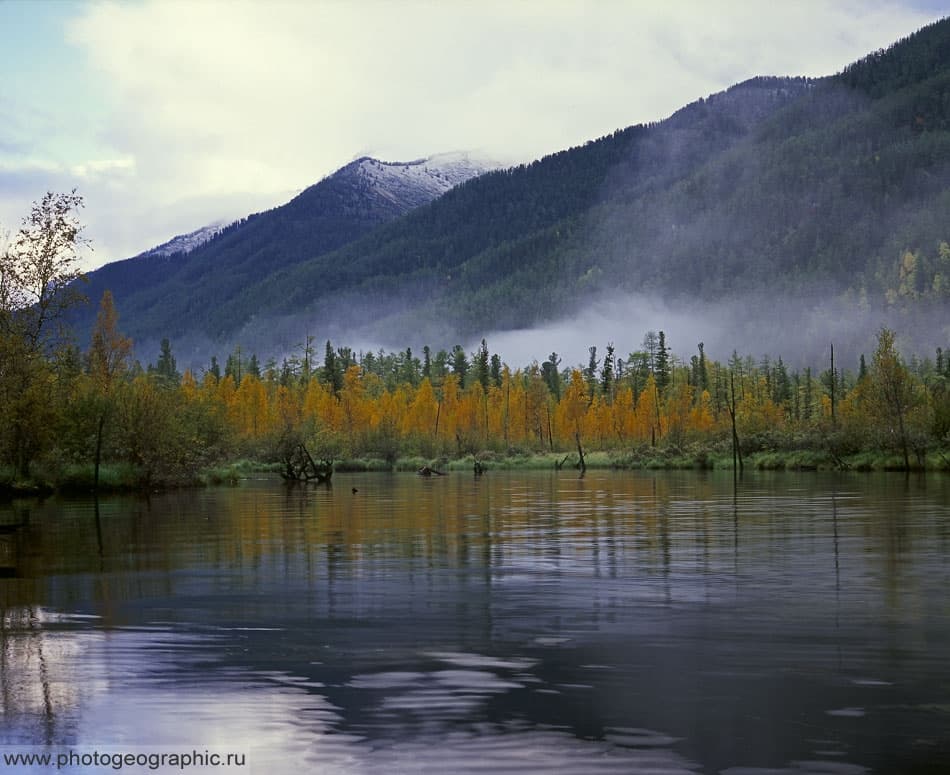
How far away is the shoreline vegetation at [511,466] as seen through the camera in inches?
2201

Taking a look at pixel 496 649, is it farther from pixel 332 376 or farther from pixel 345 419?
pixel 332 376

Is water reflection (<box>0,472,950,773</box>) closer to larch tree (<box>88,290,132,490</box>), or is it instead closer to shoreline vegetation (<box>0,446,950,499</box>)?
shoreline vegetation (<box>0,446,950,499</box>)

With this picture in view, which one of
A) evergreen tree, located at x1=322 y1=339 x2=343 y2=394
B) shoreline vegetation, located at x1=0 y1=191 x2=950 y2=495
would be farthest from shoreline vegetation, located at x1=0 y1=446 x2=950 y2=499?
evergreen tree, located at x1=322 y1=339 x2=343 y2=394

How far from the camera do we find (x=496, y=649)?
13.9 meters

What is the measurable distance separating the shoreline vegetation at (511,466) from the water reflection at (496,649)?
27425 mm

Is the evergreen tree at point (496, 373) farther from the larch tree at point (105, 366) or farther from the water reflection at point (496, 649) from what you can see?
the water reflection at point (496, 649)

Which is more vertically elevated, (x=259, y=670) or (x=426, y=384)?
(x=426, y=384)

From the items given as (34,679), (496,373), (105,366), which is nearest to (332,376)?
(496,373)

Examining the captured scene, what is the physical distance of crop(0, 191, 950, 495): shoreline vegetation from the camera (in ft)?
155

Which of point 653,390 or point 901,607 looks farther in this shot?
point 653,390

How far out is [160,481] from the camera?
2373 inches

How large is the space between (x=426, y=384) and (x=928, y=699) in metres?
160

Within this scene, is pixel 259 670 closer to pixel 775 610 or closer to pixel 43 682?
pixel 43 682

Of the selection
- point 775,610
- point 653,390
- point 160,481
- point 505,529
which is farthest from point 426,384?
point 775,610
